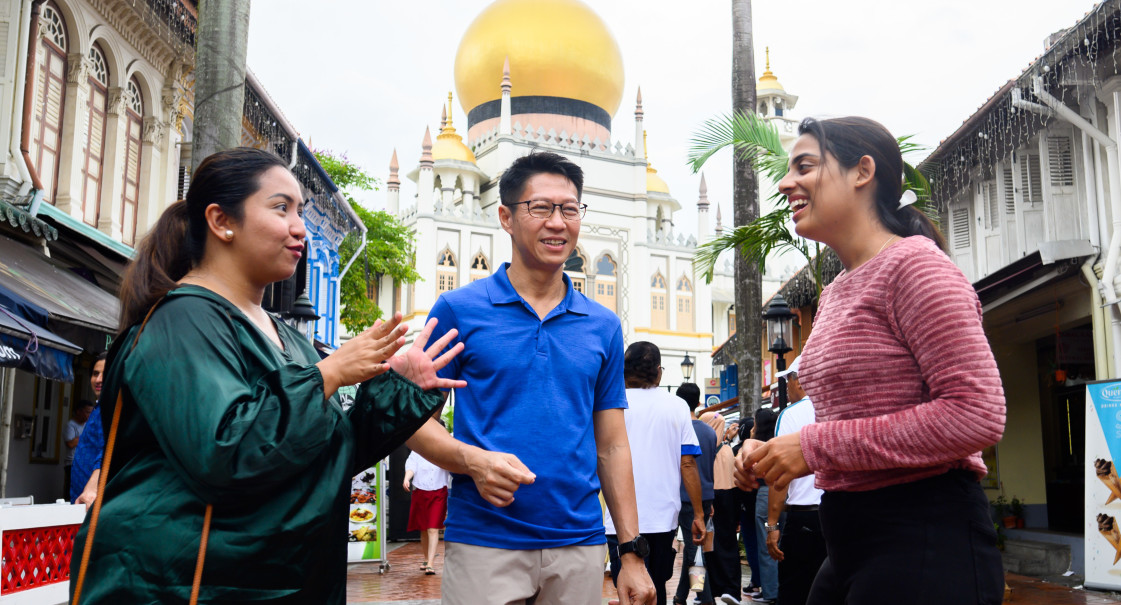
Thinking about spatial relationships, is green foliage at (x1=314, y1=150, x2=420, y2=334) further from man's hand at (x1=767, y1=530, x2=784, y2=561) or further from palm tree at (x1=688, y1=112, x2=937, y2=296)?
man's hand at (x1=767, y1=530, x2=784, y2=561)

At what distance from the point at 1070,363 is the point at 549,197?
11.8m

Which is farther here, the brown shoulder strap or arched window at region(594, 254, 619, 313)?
arched window at region(594, 254, 619, 313)

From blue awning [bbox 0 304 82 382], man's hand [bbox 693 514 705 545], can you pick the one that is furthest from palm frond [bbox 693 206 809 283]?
blue awning [bbox 0 304 82 382]

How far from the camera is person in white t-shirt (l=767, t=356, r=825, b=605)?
521 centimetres

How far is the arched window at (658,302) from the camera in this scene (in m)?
48.3

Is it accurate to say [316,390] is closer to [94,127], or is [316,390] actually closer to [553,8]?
[94,127]

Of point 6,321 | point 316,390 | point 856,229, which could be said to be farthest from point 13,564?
point 856,229

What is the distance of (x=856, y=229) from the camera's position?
2.48m

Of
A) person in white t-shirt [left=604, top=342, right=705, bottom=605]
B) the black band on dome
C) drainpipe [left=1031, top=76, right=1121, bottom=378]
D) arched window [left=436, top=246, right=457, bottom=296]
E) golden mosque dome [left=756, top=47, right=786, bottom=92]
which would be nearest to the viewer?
person in white t-shirt [left=604, top=342, right=705, bottom=605]

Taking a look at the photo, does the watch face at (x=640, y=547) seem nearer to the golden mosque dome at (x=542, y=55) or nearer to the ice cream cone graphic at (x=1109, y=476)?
the ice cream cone graphic at (x=1109, y=476)

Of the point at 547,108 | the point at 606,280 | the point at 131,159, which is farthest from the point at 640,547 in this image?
the point at 547,108

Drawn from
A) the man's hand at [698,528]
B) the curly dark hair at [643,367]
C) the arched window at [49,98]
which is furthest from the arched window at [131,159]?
the man's hand at [698,528]

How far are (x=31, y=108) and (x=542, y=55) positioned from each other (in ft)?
129

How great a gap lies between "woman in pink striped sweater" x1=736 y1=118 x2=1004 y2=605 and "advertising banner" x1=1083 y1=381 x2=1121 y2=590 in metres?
7.67
